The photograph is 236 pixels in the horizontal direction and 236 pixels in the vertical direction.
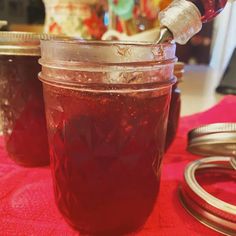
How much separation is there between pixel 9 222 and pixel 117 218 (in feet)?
0.33

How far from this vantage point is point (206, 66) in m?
1.72

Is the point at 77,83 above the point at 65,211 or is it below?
above

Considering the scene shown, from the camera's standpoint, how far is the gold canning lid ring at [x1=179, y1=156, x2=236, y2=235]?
300 mm

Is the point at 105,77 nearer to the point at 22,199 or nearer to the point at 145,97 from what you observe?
the point at 145,97

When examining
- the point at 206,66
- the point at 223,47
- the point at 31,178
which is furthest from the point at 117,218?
the point at 206,66

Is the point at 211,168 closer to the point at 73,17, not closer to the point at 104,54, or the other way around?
the point at 104,54

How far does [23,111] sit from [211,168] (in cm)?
24

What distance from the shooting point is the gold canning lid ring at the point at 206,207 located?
30 centimetres

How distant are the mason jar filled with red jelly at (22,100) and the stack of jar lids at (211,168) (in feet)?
0.60

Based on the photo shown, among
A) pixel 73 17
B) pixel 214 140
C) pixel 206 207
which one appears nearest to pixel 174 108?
pixel 214 140

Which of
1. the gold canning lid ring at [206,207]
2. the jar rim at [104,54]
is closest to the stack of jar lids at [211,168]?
the gold canning lid ring at [206,207]

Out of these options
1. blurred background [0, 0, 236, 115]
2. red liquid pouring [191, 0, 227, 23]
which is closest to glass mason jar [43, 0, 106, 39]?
blurred background [0, 0, 236, 115]

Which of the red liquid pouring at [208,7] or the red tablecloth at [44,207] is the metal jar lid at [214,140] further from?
the red liquid pouring at [208,7]

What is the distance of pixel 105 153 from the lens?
0.27 m
